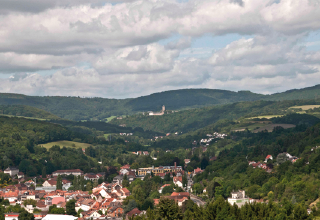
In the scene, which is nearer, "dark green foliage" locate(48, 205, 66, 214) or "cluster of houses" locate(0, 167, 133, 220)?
"cluster of houses" locate(0, 167, 133, 220)

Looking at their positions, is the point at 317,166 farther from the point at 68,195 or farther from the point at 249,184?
the point at 68,195

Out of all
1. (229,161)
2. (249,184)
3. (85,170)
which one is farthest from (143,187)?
(85,170)

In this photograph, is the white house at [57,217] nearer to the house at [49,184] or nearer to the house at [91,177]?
the house at [49,184]

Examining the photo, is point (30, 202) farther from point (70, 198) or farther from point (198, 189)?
point (198, 189)

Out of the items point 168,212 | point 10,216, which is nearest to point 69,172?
Result: point 10,216

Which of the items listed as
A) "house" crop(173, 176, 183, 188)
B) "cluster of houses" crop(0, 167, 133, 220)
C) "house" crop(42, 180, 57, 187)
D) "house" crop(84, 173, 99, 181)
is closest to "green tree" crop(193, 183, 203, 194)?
"house" crop(173, 176, 183, 188)

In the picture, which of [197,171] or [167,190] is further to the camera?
[197,171]

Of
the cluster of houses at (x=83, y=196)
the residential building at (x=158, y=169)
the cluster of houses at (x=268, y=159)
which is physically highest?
the cluster of houses at (x=268, y=159)

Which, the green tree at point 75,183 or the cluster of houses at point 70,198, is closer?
the cluster of houses at point 70,198

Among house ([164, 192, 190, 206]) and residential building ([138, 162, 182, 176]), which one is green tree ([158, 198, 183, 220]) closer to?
house ([164, 192, 190, 206])

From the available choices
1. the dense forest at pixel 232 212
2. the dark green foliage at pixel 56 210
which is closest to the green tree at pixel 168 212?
the dense forest at pixel 232 212

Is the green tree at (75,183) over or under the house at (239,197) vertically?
under

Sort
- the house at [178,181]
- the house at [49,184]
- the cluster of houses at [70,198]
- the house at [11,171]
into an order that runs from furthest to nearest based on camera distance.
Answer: the house at [11,171]
the house at [49,184]
the house at [178,181]
the cluster of houses at [70,198]
